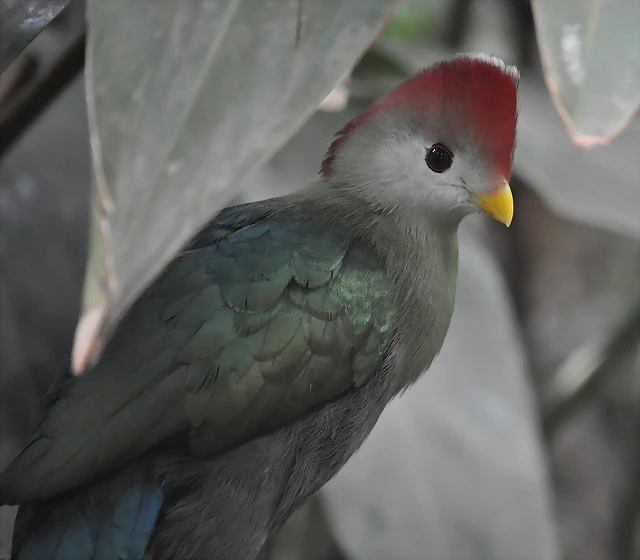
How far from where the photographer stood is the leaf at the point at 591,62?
429 mm

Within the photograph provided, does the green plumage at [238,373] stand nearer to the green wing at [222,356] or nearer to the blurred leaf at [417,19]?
the green wing at [222,356]

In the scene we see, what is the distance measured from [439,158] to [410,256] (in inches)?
4.7

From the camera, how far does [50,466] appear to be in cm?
69

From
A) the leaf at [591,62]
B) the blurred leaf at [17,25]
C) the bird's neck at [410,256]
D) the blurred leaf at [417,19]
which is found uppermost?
the blurred leaf at [17,25]

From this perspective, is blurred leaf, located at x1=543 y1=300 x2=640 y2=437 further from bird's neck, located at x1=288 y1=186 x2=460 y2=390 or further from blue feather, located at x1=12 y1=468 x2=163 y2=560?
blue feather, located at x1=12 y1=468 x2=163 y2=560

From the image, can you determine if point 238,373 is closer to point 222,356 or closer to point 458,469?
point 222,356

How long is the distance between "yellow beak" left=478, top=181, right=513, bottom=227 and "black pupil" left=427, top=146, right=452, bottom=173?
0.07 meters

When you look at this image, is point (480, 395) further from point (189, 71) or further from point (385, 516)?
point (189, 71)

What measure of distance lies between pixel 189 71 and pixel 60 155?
2.90 ft

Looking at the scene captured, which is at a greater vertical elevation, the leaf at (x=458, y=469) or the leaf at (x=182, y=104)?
the leaf at (x=182, y=104)

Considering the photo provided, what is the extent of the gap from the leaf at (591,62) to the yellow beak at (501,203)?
15.7 inches

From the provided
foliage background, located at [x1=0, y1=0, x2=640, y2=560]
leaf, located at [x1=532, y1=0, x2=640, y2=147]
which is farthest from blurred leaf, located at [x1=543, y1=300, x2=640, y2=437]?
leaf, located at [x1=532, y1=0, x2=640, y2=147]

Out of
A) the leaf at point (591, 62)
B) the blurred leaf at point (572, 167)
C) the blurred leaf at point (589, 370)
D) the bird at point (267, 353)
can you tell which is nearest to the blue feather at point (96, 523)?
the bird at point (267, 353)

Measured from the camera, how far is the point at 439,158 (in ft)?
3.04
